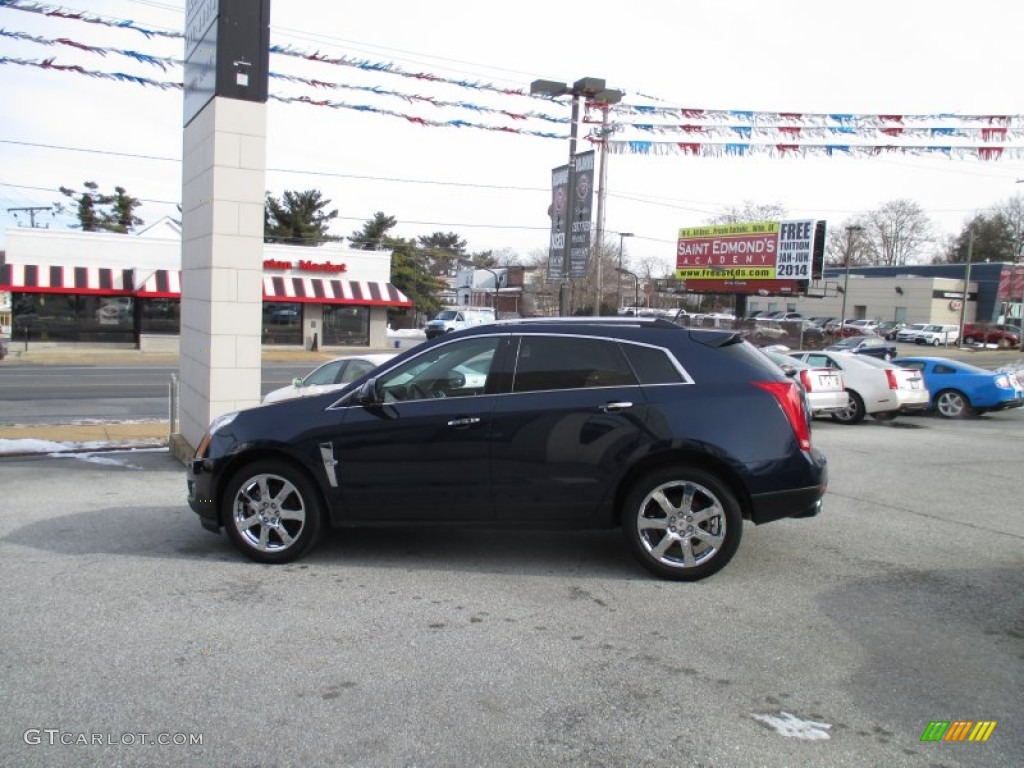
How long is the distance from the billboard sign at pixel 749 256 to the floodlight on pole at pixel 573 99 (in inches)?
1133

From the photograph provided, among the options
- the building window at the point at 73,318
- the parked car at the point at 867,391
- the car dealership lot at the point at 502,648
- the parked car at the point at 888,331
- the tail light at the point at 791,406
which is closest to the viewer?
the car dealership lot at the point at 502,648

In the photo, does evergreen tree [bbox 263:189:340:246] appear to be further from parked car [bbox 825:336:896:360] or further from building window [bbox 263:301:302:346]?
parked car [bbox 825:336:896:360]

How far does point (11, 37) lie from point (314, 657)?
1071 centimetres

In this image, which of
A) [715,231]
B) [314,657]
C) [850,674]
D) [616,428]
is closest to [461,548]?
[616,428]

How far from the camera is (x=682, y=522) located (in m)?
5.49

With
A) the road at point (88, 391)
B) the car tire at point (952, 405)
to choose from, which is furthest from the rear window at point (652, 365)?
the car tire at point (952, 405)

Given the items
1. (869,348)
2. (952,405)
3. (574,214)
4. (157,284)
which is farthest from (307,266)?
(952,405)

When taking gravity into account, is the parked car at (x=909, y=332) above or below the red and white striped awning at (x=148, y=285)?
below

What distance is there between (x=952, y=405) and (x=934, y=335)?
4623 centimetres

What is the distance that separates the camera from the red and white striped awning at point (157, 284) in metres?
36.3

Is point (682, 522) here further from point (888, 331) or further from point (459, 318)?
point (888, 331)

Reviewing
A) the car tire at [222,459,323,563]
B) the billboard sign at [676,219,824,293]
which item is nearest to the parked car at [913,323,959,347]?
the billboard sign at [676,219,824,293]

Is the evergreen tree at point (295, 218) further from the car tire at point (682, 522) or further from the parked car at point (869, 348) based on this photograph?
the car tire at point (682, 522)

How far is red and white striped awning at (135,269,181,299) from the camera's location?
119 feet
